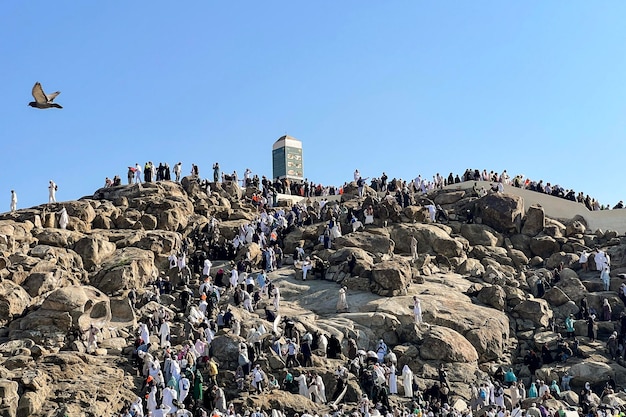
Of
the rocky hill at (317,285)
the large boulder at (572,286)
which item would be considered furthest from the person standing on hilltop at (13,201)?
the large boulder at (572,286)

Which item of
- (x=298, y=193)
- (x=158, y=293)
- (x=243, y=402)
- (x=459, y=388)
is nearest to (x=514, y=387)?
(x=459, y=388)

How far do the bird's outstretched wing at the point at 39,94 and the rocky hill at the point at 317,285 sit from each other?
7841mm

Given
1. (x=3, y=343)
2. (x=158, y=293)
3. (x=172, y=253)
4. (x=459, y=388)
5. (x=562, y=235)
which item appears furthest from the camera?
(x=562, y=235)

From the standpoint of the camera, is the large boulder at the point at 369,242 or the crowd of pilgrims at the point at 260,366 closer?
the crowd of pilgrims at the point at 260,366

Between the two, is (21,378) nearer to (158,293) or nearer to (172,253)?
(158,293)

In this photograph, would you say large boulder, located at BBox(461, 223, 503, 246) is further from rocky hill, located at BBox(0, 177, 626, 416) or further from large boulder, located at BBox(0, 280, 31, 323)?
large boulder, located at BBox(0, 280, 31, 323)

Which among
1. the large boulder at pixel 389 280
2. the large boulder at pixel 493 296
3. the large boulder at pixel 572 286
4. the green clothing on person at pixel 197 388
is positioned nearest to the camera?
the green clothing on person at pixel 197 388

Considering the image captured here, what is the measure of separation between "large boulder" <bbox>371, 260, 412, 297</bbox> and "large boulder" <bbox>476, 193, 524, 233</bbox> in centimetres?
885

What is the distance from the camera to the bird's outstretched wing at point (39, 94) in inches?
687

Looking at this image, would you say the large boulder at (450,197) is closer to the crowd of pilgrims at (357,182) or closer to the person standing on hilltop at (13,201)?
the crowd of pilgrims at (357,182)

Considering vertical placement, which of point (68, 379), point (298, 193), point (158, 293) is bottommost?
point (68, 379)

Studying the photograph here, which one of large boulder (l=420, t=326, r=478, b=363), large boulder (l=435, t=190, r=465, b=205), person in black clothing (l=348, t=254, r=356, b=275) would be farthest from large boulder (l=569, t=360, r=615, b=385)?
large boulder (l=435, t=190, r=465, b=205)

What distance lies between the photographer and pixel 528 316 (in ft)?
101

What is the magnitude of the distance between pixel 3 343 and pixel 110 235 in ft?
33.4
